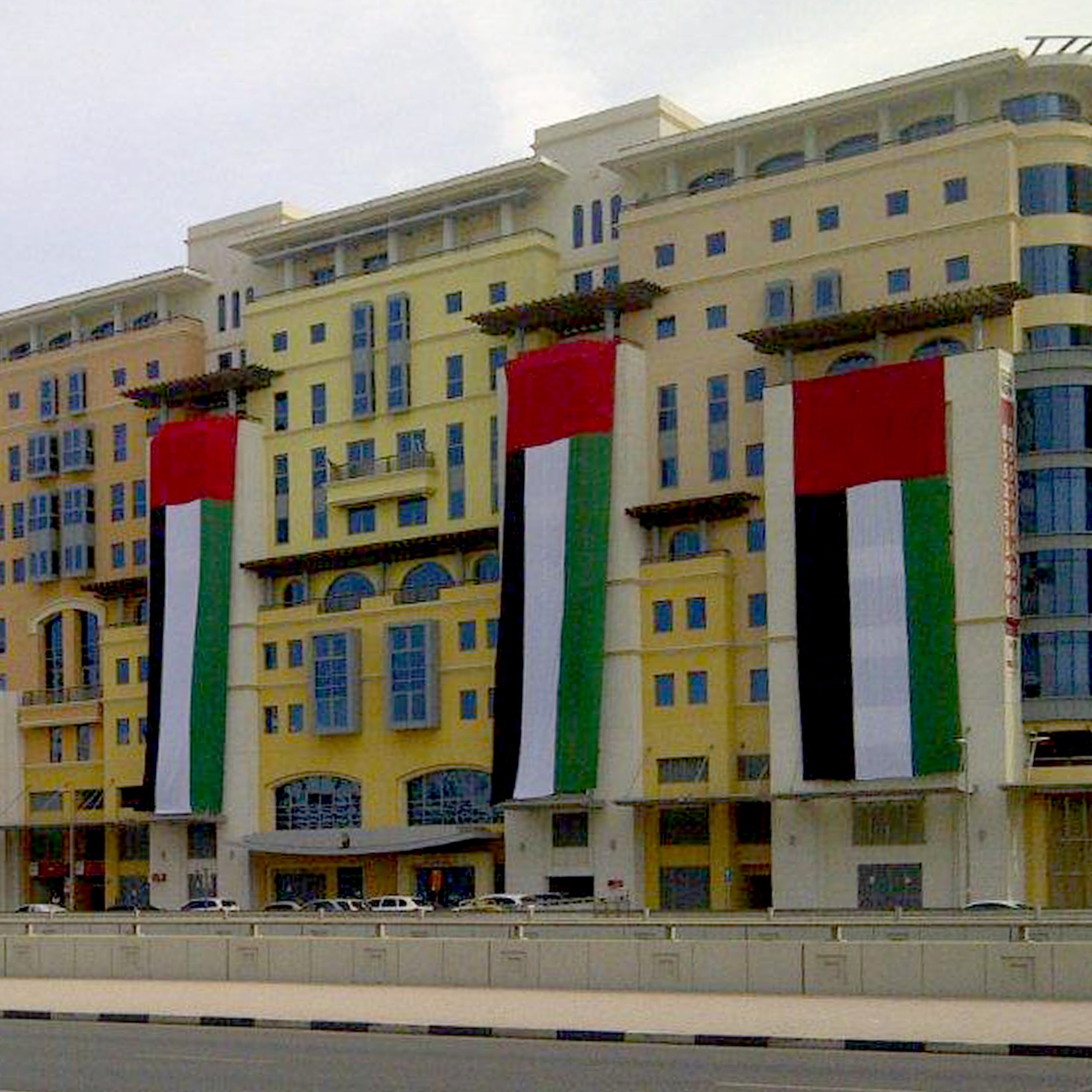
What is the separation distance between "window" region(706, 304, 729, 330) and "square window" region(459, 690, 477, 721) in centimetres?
2076

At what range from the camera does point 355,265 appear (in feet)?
370

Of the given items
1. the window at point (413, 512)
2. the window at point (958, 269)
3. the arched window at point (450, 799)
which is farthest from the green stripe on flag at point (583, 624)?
the window at point (958, 269)

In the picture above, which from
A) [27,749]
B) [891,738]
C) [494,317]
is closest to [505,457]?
[494,317]

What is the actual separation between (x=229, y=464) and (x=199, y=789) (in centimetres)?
1703

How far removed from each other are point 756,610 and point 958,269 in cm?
1726

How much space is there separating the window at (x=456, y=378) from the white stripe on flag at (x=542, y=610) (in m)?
9.85

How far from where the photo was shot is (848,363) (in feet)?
304

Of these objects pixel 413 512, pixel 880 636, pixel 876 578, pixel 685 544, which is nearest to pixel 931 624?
pixel 880 636

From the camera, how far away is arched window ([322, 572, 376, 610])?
350 feet

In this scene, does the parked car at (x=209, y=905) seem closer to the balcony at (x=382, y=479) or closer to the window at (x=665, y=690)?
the balcony at (x=382, y=479)

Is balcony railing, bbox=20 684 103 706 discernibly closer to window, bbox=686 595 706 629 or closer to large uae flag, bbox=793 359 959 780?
window, bbox=686 595 706 629

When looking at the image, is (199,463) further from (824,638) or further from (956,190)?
(956,190)

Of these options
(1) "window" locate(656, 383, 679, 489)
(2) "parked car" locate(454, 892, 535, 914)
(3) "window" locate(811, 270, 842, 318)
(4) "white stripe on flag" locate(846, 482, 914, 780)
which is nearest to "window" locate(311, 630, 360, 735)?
(2) "parked car" locate(454, 892, 535, 914)

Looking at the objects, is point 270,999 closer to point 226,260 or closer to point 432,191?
point 432,191
